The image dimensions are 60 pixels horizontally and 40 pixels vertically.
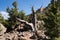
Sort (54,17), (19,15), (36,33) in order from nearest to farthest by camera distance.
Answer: (54,17) → (36,33) → (19,15)

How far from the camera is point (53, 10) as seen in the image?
4019 cm

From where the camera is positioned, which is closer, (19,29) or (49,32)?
(49,32)

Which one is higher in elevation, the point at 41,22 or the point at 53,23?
the point at 41,22

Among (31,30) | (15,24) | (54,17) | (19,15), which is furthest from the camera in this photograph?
(19,15)

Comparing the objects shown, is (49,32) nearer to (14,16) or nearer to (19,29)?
(19,29)

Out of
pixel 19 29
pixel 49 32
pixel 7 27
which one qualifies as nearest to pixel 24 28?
pixel 19 29

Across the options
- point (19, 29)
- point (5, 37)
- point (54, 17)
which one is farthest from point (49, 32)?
point (19, 29)

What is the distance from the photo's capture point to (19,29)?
6206 cm

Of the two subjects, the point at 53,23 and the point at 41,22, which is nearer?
the point at 53,23

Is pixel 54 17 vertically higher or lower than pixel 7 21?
lower

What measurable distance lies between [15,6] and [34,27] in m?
14.2

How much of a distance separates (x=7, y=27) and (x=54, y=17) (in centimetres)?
3098

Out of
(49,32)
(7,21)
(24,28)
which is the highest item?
(7,21)

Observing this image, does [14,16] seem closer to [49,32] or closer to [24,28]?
[24,28]
